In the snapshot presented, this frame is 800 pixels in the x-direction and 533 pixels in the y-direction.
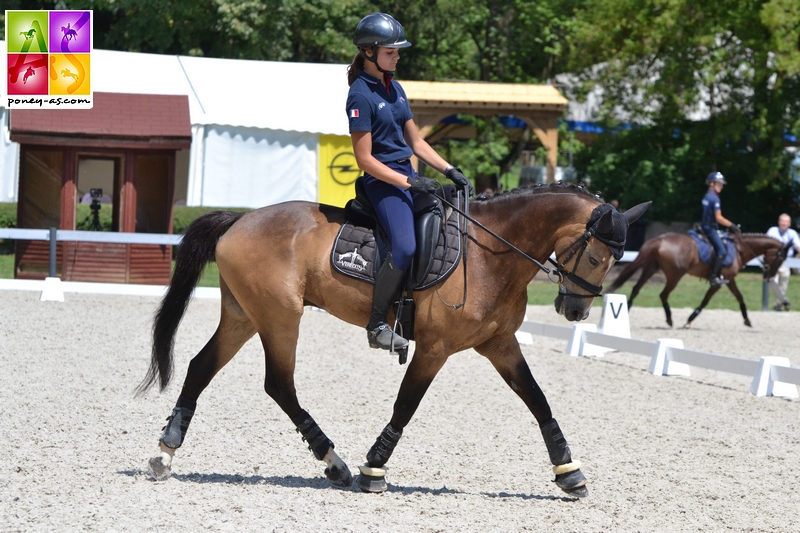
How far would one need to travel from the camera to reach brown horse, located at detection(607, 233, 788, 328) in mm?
15945

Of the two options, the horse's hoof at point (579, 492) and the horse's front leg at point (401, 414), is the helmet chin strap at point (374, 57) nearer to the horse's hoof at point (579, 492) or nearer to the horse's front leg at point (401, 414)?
the horse's front leg at point (401, 414)

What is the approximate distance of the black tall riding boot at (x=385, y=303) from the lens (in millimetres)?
5461

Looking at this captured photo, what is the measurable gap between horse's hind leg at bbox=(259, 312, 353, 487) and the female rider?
51cm

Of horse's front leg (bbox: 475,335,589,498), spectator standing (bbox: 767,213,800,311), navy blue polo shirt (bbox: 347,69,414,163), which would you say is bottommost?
spectator standing (bbox: 767,213,800,311)

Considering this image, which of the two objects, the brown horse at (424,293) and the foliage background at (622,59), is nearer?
the brown horse at (424,293)

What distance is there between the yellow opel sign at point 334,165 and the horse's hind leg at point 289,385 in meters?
16.2

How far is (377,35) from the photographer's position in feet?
17.7

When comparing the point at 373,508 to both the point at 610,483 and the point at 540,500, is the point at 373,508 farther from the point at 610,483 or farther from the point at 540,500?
the point at 610,483

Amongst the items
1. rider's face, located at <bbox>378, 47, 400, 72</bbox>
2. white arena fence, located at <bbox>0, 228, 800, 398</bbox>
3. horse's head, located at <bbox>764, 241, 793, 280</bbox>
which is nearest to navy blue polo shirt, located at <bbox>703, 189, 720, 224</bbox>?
horse's head, located at <bbox>764, 241, 793, 280</bbox>

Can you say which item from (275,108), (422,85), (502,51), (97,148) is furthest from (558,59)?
(97,148)

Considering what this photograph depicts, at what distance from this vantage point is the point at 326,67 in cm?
2256

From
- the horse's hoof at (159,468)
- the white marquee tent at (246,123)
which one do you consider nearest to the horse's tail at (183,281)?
the horse's hoof at (159,468)

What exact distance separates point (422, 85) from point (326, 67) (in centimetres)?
224

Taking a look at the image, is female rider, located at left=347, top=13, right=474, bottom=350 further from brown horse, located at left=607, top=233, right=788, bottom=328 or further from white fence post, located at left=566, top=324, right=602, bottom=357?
brown horse, located at left=607, top=233, right=788, bottom=328
